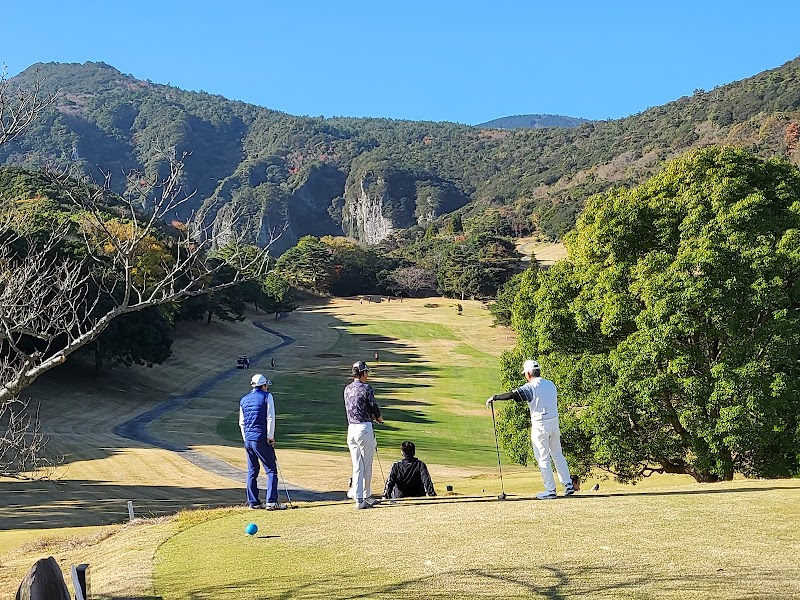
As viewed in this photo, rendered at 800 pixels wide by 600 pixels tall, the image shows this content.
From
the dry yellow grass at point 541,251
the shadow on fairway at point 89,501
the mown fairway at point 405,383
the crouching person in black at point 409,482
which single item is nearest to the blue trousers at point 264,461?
the crouching person in black at point 409,482

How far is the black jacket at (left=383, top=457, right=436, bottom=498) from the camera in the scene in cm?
1299

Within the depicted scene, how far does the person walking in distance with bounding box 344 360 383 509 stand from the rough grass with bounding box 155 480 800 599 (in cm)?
45

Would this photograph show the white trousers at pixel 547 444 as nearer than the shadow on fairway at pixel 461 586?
No

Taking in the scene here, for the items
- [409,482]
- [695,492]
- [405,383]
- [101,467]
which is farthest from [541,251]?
[695,492]

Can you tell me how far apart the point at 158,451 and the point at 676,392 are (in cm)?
2551

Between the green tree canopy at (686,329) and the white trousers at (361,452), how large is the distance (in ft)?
27.2

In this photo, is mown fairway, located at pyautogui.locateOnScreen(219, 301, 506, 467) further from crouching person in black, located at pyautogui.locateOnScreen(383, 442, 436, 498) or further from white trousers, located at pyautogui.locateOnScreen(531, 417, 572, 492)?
white trousers, located at pyautogui.locateOnScreen(531, 417, 572, 492)

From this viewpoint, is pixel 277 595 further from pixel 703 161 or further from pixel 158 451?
pixel 158 451

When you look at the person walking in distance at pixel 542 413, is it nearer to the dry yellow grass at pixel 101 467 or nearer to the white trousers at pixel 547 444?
the white trousers at pixel 547 444

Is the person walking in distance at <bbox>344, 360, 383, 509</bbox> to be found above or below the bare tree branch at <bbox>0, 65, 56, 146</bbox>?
below

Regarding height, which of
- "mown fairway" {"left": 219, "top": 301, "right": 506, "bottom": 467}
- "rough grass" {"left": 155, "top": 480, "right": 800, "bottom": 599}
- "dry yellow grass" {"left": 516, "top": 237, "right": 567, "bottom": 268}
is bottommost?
"mown fairway" {"left": 219, "top": 301, "right": 506, "bottom": 467}

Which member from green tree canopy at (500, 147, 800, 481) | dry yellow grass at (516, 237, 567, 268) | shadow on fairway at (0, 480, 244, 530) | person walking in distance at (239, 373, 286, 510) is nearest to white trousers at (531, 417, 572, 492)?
person walking in distance at (239, 373, 286, 510)

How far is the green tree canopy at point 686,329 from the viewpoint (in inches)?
665

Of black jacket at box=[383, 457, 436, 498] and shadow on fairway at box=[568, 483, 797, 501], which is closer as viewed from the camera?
shadow on fairway at box=[568, 483, 797, 501]
